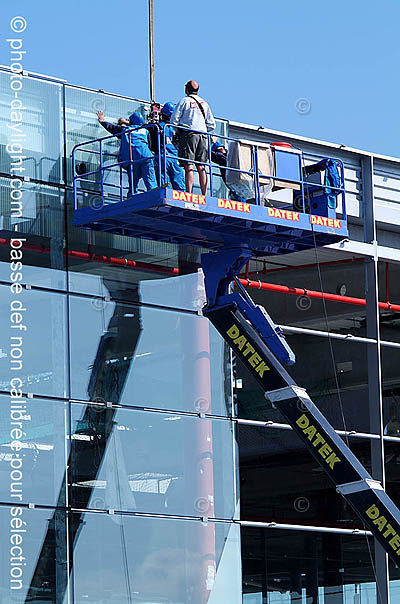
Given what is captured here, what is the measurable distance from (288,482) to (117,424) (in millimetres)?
11997

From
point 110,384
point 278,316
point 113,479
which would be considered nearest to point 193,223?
point 110,384

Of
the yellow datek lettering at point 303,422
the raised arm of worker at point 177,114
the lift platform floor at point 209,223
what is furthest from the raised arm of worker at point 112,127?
the yellow datek lettering at point 303,422

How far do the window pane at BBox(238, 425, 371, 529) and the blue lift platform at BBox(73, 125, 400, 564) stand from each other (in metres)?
4.92

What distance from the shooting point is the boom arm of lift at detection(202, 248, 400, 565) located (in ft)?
60.2

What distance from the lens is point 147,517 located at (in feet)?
63.1

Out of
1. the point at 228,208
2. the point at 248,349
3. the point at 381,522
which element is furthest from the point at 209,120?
the point at 381,522

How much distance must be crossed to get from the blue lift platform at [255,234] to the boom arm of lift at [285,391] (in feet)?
0.05

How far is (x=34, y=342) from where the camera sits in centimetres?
1830

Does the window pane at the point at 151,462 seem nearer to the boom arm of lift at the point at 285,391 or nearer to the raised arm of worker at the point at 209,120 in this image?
the boom arm of lift at the point at 285,391

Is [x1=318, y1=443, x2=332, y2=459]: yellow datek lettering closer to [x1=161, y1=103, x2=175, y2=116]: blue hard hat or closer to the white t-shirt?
the white t-shirt

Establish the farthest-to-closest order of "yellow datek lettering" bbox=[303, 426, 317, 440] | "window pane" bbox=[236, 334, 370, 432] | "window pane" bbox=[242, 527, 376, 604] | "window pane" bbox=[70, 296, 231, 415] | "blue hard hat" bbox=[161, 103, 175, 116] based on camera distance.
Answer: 1. "window pane" bbox=[236, 334, 370, 432]
2. "window pane" bbox=[242, 527, 376, 604]
3. "blue hard hat" bbox=[161, 103, 175, 116]
4. "window pane" bbox=[70, 296, 231, 415]
5. "yellow datek lettering" bbox=[303, 426, 317, 440]

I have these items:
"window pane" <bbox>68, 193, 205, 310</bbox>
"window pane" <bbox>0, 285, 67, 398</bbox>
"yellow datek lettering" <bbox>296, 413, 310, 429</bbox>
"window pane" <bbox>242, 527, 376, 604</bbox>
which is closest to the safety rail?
"window pane" <bbox>68, 193, 205, 310</bbox>

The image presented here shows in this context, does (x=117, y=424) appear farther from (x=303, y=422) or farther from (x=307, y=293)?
(x=307, y=293)

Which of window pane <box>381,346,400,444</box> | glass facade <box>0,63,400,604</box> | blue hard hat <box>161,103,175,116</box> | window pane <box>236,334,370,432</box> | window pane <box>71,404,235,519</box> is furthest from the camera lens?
window pane <box>381,346,400,444</box>
